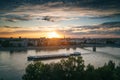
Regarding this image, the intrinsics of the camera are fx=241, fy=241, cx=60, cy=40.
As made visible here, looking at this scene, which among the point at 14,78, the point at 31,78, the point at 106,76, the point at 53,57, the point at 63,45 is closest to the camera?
the point at 31,78

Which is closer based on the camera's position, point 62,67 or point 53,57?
point 62,67

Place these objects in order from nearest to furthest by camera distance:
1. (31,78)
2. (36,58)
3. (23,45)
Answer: (31,78) < (36,58) < (23,45)

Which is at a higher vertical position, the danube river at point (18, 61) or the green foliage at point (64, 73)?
the green foliage at point (64, 73)

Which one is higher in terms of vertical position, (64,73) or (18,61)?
(64,73)

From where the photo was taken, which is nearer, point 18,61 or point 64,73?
point 64,73

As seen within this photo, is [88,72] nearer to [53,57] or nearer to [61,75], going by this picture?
[61,75]

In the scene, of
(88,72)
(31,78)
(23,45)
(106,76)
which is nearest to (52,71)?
(31,78)

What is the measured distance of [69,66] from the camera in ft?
34.7

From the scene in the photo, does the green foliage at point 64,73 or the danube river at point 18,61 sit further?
the danube river at point 18,61

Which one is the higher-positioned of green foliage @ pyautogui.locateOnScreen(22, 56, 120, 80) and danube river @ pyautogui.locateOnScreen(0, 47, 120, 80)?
green foliage @ pyautogui.locateOnScreen(22, 56, 120, 80)

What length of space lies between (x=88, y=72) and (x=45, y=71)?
1805 mm

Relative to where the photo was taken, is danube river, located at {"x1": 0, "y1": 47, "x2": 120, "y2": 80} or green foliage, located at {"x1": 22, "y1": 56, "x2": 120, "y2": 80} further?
danube river, located at {"x1": 0, "y1": 47, "x2": 120, "y2": 80}

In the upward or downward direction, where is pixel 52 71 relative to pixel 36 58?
upward

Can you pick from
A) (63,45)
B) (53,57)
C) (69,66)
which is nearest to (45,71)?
(69,66)
